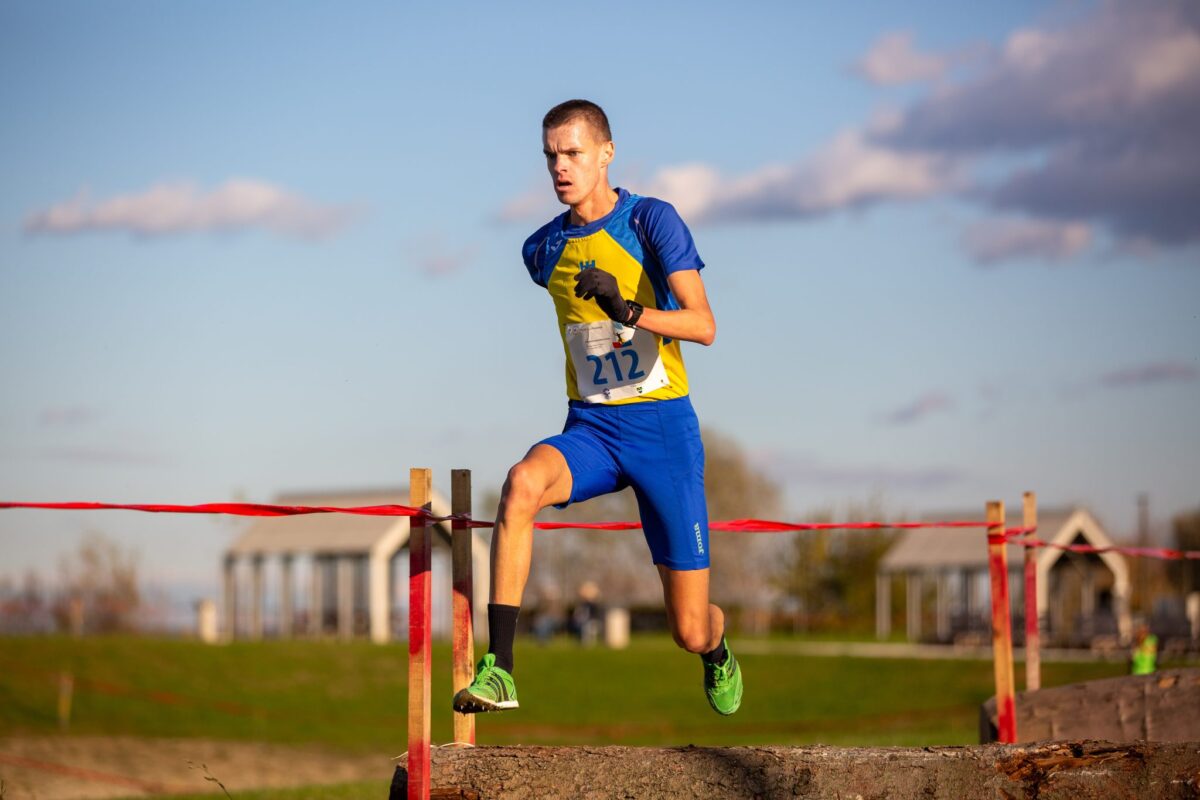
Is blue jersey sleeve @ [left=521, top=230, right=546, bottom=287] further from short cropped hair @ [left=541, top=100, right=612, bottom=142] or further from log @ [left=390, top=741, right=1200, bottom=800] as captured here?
log @ [left=390, top=741, right=1200, bottom=800]

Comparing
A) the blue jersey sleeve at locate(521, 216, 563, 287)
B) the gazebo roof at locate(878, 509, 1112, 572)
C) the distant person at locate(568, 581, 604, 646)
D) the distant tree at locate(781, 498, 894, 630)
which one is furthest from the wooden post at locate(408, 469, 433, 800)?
the distant tree at locate(781, 498, 894, 630)

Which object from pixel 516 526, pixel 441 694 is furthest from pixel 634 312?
pixel 441 694

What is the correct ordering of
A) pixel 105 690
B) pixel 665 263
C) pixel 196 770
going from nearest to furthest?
1. pixel 665 263
2. pixel 196 770
3. pixel 105 690

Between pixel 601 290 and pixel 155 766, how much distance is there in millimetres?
19731

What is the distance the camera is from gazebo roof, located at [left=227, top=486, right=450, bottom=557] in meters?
45.2

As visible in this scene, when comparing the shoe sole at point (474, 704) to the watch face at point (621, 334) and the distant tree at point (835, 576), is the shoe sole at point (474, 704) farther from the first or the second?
→ the distant tree at point (835, 576)

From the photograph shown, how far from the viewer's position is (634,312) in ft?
18.8

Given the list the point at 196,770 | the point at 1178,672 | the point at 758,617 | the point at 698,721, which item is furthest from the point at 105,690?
the point at 758,617

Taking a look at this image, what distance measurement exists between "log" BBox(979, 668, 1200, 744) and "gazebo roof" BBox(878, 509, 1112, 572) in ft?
121

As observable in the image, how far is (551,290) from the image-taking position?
6406 millimetres

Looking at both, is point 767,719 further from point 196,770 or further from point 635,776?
point 635,776

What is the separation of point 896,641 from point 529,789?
158 feet

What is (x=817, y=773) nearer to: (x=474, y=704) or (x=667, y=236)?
(x=474, y=704)

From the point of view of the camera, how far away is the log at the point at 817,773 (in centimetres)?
526
